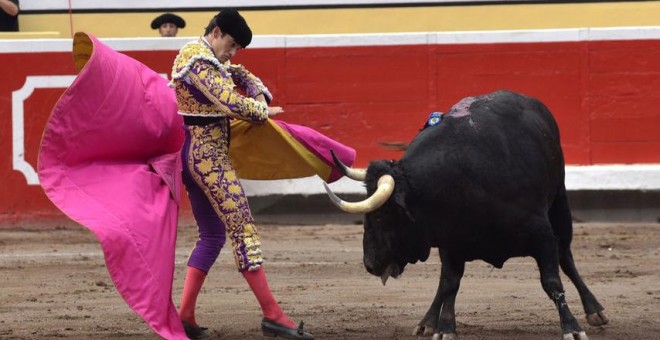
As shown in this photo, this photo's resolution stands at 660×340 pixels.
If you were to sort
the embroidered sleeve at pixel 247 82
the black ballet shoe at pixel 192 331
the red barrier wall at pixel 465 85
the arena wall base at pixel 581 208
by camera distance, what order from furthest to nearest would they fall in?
the red barrier wall at pixel 465 85, the arena wall base at pixel 581 208, the black ballet shoe at pixel 192 331, the embroidered sleeve at pixel 247 82

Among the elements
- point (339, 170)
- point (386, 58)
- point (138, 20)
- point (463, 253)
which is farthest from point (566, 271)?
point (138, 20)

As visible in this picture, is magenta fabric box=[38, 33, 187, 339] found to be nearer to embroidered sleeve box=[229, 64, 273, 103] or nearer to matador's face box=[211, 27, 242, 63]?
embroidered sleeve box=[229, 64, 273, 103]

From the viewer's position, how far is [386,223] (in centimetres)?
520

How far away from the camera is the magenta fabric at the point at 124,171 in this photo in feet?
16.7

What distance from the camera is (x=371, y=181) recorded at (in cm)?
520

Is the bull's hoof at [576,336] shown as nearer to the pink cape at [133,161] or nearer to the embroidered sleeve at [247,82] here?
the pink cape at [133,161]

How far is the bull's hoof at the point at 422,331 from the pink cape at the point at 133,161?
68 centimetres

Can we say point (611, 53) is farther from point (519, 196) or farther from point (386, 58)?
point (519, 196)

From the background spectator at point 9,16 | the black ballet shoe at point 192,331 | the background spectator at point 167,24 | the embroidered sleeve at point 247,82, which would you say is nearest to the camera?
the embroidered sleeve at point 247,82

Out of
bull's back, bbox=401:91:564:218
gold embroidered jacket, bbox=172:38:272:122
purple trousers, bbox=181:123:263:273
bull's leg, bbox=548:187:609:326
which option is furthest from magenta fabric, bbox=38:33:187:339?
bull's leg, bbox=548:187:609:326

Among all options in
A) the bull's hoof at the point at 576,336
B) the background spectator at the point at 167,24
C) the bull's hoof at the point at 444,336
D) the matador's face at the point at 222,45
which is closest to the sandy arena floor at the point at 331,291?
the bull's hoof at the point at 444,336

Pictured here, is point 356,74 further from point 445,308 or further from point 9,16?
point 445,308

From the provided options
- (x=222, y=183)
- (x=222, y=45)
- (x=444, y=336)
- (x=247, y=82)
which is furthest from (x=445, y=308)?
(x=222, y=45)

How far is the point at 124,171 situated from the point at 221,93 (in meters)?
0.55
